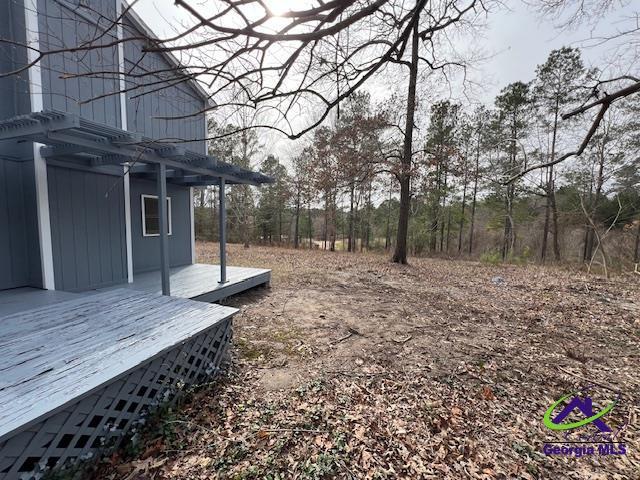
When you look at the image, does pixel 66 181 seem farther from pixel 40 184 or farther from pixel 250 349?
pixel 250 349

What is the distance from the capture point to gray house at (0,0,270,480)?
1.67 m

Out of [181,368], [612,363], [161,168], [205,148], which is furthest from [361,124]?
[181,368]

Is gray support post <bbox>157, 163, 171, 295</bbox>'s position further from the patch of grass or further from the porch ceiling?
the patch of grass

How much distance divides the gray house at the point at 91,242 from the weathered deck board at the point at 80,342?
11 millimetres

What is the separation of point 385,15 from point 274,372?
3624 millimetres

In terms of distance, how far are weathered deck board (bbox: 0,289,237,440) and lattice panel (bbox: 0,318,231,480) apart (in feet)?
0.29

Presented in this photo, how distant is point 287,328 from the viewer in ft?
13.6

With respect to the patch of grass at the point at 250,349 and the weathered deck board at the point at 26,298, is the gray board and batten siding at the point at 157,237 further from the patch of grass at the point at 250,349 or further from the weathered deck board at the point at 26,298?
the patch of grass at the point at 250,349

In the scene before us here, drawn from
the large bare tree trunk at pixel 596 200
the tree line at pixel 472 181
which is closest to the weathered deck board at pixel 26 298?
the tree line at pixel 472 181

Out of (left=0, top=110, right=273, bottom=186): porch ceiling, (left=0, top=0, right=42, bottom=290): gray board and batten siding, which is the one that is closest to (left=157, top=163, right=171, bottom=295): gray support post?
(left=0, top=110, right=273, bottom=186): porch ceiling

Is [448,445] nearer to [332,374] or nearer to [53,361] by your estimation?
[332,374]

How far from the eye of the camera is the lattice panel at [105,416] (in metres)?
1.50

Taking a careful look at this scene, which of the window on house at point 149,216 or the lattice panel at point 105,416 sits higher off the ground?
the window on house at point 149,216

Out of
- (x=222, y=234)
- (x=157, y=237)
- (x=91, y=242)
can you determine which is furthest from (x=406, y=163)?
(x=91, y=242)
